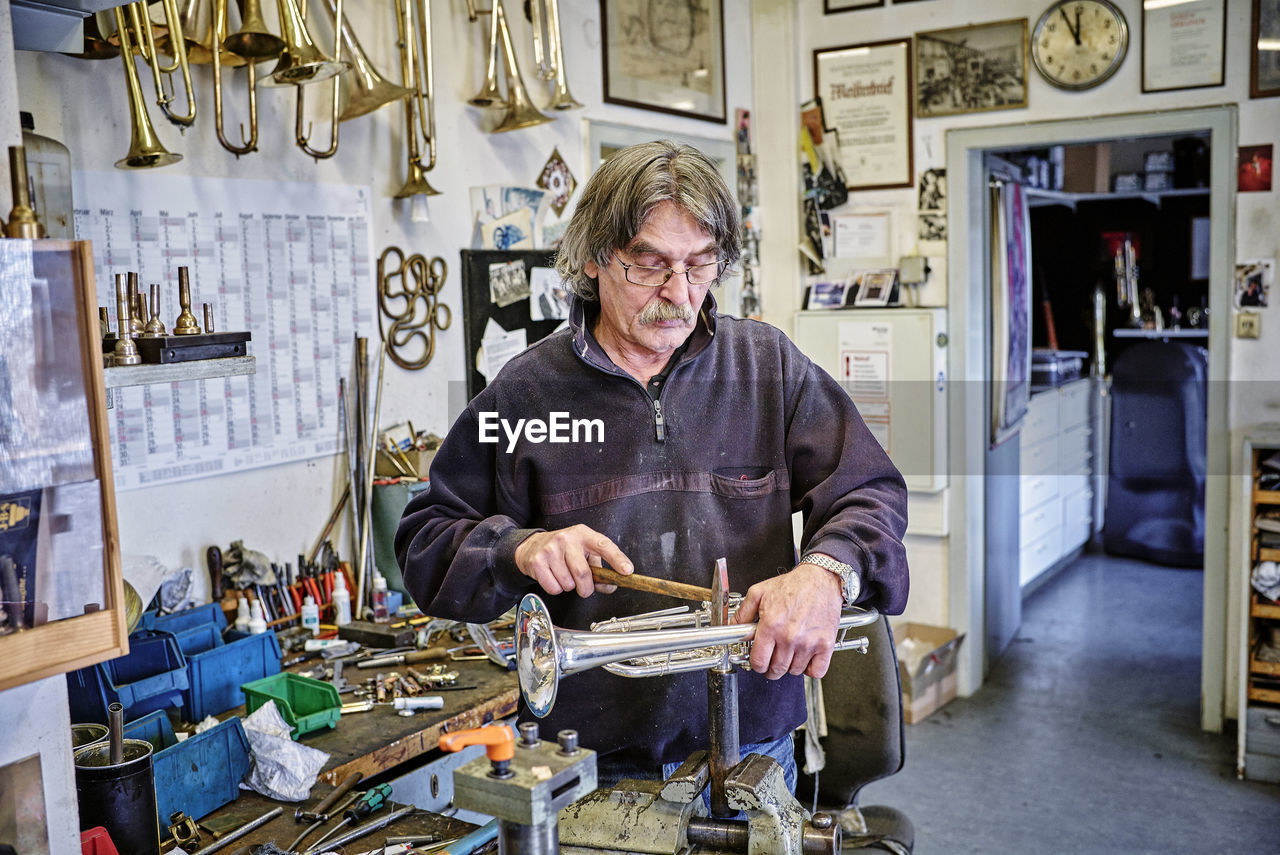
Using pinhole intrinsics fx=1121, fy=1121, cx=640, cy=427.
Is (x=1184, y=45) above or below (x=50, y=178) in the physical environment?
above

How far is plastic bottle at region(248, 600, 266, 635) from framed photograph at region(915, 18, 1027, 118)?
3.02 m

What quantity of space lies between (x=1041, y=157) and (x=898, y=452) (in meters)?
2.24

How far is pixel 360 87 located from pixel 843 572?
1.98 metres

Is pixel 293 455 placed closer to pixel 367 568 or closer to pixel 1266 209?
pixel 367 568

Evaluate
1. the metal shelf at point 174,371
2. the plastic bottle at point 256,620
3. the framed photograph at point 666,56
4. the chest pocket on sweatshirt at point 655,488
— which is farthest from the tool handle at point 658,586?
the framed photograph at point 666,56

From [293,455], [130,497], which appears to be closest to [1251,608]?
[293,455]

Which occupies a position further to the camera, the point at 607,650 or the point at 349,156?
the point at 349,156

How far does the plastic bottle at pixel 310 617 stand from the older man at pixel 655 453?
1.16 meters

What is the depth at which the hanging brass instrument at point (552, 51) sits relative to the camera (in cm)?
330

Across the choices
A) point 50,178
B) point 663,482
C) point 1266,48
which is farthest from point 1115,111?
point 50,178

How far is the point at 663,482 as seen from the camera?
1658 millimetres

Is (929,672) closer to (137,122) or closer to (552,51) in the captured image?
(552,51)

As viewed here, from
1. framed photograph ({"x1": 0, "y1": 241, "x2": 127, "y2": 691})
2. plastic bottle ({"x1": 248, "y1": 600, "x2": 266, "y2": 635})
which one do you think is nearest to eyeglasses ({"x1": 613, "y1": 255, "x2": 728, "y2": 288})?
framed photograph ({"x1": 0, "y1": 241, "x2": 127, "y2": 691})

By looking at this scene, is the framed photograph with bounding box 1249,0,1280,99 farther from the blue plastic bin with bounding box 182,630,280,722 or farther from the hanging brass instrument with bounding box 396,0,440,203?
the blue plastic bin with bounding box 182,630,280,722
